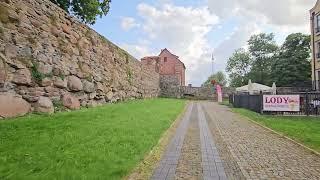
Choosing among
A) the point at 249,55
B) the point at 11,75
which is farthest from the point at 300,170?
the point at 249,55

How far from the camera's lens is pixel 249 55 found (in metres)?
100

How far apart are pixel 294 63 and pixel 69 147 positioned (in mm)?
64022

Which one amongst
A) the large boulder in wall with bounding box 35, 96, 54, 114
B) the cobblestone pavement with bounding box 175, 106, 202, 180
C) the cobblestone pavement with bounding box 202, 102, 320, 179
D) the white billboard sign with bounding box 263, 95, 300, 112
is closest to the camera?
the cobblestone pavement with bounding box 175, 106, 202, 180

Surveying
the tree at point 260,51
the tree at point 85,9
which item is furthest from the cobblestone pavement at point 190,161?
the tree at point 260,51

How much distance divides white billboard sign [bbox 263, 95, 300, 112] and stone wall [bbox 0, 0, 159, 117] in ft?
32.9

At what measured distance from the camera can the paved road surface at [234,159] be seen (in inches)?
288

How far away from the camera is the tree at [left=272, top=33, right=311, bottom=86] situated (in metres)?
65.6

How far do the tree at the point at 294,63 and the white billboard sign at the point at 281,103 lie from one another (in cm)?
4324

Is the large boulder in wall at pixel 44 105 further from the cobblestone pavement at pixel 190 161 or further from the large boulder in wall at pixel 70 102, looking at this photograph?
the cobblestone pavement at pixel 190 161

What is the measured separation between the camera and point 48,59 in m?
13.8

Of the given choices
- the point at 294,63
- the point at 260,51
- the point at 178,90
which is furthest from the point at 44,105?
the point at 260,51

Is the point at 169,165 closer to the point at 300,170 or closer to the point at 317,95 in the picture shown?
the point at 300,170

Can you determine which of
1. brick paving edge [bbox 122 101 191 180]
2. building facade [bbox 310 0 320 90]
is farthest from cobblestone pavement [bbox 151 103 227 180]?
building facade [bbox 310 0 320 90]

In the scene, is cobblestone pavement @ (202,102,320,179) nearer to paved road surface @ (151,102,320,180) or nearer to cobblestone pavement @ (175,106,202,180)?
paved road surface @ (151,102,320,180)
